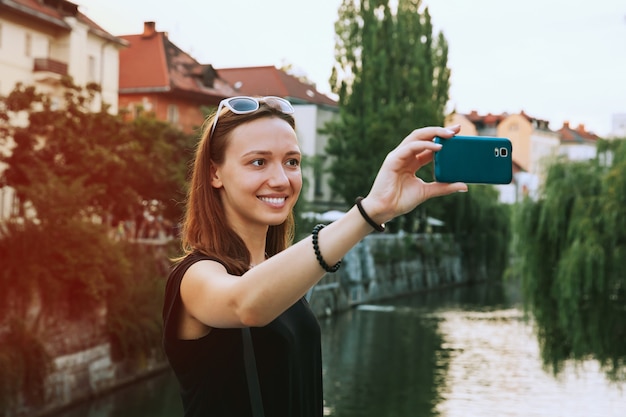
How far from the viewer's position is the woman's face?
1.73m

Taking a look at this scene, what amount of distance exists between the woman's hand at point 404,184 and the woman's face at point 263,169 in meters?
0.31

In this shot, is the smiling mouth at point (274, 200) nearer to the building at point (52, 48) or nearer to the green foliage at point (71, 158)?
the green foliage at point (71, 158)

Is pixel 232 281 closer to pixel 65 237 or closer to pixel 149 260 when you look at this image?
pixel 65 237

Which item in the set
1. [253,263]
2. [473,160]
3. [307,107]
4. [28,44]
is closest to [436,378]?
[28,44]

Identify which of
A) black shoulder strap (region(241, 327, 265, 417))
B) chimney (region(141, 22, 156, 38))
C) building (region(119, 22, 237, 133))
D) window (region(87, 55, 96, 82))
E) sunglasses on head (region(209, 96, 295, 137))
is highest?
chimney (region(141, 22, 156, 38))

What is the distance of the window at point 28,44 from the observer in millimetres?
23766

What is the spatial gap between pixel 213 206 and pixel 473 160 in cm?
55

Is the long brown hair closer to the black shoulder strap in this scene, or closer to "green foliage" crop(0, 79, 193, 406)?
the black shoulder strap

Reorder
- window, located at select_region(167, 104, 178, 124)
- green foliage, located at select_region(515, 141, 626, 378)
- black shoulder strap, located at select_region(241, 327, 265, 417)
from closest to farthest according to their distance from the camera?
black shoulder strap, located at select_region(241, 327, 265, 417) < green foliage, located at select_region(515, 141, 626, 378) < window, located at select_region(167, 104, 178, 124)

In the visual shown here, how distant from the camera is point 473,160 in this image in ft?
4.85

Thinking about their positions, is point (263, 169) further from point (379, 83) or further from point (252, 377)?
point (379, 83)

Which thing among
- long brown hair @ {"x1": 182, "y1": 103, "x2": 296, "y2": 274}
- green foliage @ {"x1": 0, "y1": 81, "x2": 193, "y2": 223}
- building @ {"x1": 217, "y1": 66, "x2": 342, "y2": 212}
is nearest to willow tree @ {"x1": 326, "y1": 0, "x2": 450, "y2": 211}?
building @ {"x1": 217, "y1": 66, "x2": 342, "y2": 212}

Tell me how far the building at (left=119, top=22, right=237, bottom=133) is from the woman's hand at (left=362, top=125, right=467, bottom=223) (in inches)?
1312

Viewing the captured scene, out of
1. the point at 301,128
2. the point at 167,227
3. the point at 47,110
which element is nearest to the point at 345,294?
the point at 301,128
